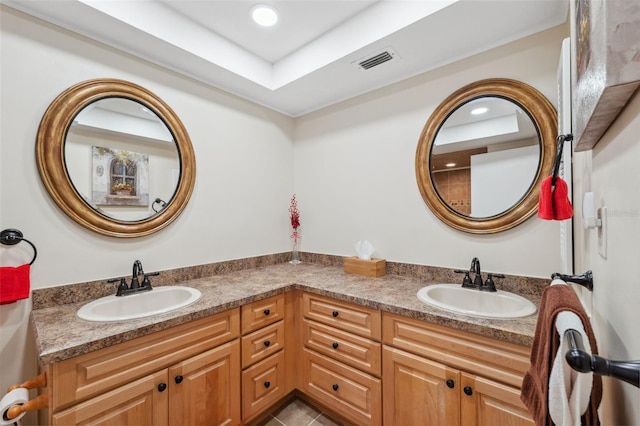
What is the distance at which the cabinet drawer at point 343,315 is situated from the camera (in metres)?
1.54

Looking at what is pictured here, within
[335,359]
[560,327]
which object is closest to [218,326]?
[335,359]

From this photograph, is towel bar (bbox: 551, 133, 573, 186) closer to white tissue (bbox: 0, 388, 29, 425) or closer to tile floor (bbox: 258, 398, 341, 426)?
tile floor (bbox: 258, 398, 341, 426)

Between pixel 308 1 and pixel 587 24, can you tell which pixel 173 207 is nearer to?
pixel 308 1

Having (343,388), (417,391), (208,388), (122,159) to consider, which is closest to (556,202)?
(417,391)

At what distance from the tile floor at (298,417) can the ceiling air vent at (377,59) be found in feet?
8.15

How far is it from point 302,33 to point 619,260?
2.06 metres

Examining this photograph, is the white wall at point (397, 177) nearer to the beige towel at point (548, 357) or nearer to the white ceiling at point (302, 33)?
the white ceiling at point (302, 33)

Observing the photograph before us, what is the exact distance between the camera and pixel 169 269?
6.10ft

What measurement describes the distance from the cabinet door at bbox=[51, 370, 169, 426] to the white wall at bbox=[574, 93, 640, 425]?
1.59 m

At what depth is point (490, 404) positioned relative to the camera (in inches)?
46.6

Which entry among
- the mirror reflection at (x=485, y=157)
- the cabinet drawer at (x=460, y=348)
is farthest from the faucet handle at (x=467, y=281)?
the cabinet drawer at (x=460, y=348)

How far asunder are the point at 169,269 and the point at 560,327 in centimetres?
204

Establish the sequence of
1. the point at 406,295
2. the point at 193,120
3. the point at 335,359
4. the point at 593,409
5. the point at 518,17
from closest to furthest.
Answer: the point at 593,409 → the point at 518,17 → the point at 406,295 → the point at 335,359 → the point at 193,120

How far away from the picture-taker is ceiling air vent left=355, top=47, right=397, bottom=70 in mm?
1753
